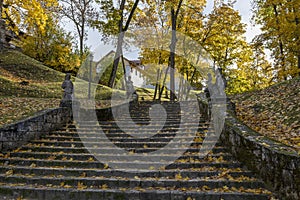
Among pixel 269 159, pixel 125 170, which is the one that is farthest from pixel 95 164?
pixel 269 159

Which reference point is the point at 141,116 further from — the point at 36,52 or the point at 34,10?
the point at 36,52

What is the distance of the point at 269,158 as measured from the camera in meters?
5.06

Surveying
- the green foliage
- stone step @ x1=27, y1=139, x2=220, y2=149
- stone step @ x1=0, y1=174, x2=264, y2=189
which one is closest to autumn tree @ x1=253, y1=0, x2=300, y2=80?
stone step @ x1=27, y1=139, x2=220, y2=149

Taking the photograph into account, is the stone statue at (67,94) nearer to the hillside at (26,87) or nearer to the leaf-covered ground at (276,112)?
the hillside at (26,87)

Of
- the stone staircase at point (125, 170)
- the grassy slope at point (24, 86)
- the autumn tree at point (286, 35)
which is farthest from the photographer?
the autumn tree at point (286, 35)

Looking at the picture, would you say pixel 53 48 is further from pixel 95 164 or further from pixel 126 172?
pixel 126 172

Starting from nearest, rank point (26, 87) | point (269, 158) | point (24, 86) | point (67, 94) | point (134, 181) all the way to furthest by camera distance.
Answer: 1. point (269, 158)
2. point (134, 181)
3. point (67, 94)
4. point (26, 87)
5. point (24, 86)

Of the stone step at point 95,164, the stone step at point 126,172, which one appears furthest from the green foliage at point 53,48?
the stone step at point 126,172

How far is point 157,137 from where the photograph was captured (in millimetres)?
8352

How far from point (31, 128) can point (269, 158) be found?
6.52 meters

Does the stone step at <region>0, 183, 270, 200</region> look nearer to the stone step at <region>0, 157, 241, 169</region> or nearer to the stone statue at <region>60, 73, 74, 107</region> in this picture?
the stone step at <region>0, 157, 241, 169</region>

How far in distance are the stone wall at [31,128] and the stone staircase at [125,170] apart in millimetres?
244

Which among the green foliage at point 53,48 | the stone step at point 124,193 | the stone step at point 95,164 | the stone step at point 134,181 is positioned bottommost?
the stone step at point 124,193

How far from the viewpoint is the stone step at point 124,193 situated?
496 cm
